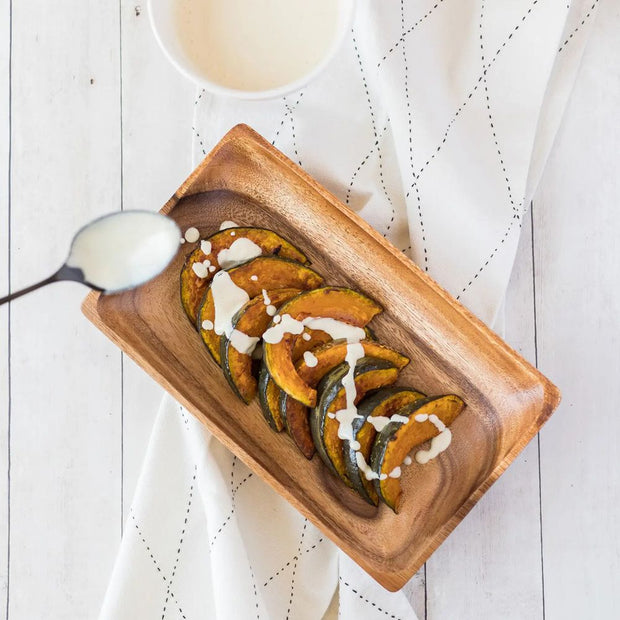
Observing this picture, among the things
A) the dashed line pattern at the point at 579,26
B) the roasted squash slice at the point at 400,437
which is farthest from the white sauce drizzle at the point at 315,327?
the dashed line pattern at the point at 579,26

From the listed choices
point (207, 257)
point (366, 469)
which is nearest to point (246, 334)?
point (207, 257)

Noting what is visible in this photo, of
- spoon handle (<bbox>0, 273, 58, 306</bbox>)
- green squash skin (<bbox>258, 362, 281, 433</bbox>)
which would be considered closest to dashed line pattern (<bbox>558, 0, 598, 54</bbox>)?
green squash skin (<bbox>258, 362, 281, 433</bbox>)

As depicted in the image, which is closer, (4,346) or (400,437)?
(400,437)

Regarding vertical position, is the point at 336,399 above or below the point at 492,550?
above

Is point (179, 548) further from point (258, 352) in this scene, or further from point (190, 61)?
point (190, 61)

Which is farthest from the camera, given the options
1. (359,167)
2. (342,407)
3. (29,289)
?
(359,167)

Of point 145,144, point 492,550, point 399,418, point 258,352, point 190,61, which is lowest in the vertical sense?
point 492,550

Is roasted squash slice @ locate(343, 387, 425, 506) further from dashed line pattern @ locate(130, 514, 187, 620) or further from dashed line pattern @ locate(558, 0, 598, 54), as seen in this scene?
dashed line pattern @ locate(558, 0, 598, 54)

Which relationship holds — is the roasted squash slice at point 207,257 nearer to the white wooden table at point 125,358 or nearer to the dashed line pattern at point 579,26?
the white wooden table at point 125,358
